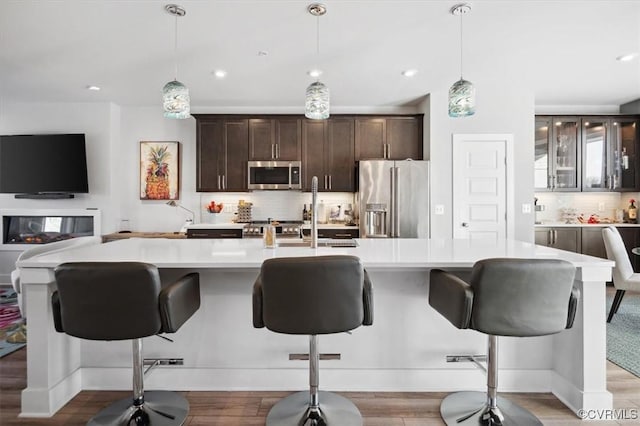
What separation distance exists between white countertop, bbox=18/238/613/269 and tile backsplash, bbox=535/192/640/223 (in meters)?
3.45

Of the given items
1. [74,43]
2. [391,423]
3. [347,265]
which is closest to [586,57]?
[347,265]

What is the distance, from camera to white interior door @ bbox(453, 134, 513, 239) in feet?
14.2

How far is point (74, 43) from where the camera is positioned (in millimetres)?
2955

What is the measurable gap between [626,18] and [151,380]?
4.31 metres

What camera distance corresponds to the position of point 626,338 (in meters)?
2.91

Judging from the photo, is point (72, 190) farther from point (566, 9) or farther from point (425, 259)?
point (566, 9)

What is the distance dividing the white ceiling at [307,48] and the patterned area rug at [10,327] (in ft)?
8.28

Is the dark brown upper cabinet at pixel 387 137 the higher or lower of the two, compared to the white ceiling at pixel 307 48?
lower

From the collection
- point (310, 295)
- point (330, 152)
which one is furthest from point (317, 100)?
point (330, 152)

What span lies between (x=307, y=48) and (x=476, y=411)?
3019mm

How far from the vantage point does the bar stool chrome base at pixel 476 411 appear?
178 centimetres

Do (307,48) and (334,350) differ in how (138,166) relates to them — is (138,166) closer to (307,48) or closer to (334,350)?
(307,48)

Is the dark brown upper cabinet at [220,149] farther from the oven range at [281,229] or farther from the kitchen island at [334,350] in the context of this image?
the kitchen island at [334,350]

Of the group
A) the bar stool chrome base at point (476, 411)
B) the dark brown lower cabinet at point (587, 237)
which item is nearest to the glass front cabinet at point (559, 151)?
the dark brown lower cabinet at point (587, 237)
